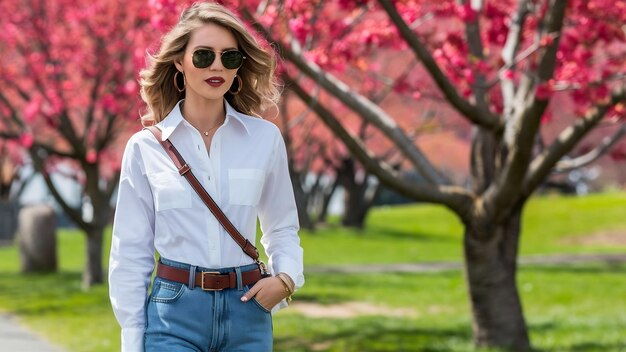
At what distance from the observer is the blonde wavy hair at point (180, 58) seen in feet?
12.4

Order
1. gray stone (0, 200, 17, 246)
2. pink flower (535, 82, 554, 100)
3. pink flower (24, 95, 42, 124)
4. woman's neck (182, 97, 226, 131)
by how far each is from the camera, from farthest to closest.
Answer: gray stone (0, 200, 17, 246)
pink flower (24, 95, 42, 124)
pink flower (535, 82, 554, 100)
woman's neck (182, 97, 226, 131)

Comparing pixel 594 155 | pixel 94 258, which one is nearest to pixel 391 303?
pixel 94 258

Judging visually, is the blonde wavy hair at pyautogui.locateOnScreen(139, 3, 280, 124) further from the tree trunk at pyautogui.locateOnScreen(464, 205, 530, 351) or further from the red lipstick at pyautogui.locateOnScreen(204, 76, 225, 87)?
the tree trunk at pyautogui.locateOnScreen(464, 205, 530, 351)

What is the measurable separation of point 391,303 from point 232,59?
12.4 meters

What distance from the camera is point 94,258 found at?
17.9 meters

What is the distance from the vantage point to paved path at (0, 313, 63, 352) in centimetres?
1038

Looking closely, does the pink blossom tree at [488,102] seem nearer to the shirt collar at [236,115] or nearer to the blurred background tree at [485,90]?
the blurred background tree at [485,90]

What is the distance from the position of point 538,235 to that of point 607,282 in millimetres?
14959

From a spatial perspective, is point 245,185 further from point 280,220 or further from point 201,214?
point 280,220

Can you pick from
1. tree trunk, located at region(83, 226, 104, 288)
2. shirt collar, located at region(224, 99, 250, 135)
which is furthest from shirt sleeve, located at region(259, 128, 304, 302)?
tree trunk, located at region(83, 226, 104, 288)

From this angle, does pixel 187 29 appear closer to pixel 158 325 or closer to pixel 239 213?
pixel 239 213

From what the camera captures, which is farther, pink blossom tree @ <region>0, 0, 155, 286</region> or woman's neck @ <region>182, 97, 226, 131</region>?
pink blossom tree @ <region>0, 0, 155, 286</region>

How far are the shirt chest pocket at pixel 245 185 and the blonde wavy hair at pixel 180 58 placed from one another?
1.10 ft

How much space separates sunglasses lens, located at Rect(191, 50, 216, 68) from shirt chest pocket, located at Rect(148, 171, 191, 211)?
38 cm
